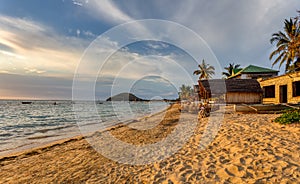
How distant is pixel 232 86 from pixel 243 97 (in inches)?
70.5

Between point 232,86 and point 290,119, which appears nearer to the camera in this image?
point 290,119

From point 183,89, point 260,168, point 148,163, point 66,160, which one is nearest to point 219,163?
point 260,168

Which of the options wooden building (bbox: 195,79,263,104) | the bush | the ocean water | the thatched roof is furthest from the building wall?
the bush

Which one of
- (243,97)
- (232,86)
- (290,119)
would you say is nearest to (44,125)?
(290,119)

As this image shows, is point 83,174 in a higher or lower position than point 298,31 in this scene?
lower

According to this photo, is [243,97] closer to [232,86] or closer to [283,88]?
[232,86]

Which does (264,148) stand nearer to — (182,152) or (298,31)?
(182,152)

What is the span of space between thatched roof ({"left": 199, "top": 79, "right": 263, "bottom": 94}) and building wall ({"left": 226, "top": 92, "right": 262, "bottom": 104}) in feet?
1.44

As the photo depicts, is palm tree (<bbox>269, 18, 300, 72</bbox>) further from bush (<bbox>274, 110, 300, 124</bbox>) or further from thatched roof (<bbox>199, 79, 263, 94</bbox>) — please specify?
bush (<bbox>274, 110, 300, 124</bbox>)

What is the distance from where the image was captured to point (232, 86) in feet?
68.2

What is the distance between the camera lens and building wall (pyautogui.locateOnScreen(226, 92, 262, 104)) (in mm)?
20484

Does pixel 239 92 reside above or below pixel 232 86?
below

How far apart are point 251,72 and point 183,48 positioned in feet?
55.9

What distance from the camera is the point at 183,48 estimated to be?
16047mm
